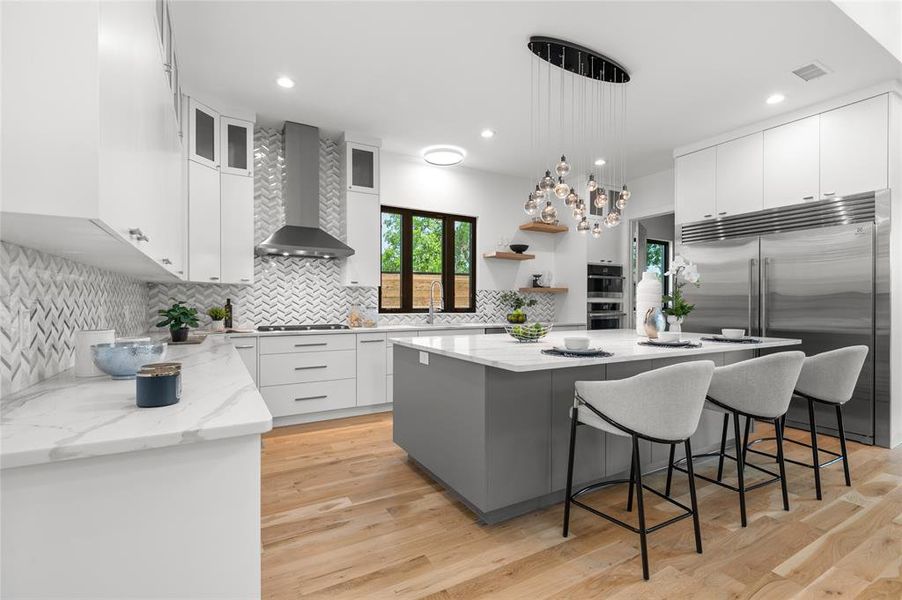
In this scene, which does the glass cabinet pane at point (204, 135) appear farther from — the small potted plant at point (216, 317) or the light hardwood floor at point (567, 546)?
the light hardwood floor at point (567, 546)

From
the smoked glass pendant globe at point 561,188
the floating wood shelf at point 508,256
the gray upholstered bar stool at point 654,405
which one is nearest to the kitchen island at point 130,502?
the gray upholstered bar stool at point 654,405

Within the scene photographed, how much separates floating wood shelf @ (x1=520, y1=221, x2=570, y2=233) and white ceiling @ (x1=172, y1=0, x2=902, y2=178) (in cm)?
182

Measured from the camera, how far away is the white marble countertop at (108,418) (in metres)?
0.88

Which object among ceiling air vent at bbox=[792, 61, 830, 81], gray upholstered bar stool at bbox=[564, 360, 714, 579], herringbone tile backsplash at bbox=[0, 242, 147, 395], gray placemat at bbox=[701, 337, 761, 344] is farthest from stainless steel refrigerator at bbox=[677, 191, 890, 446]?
herringbone tile backsplash at bbox=[0, 242, 147, 395]

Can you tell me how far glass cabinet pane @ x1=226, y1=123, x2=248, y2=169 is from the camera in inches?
160

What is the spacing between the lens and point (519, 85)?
356 cm

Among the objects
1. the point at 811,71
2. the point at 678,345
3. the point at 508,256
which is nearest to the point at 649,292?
the point at 678,345

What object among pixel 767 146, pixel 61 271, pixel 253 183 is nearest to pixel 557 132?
pixel 767 146

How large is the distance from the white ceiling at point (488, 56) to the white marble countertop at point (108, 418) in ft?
7.61

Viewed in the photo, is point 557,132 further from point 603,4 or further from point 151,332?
point 151,332

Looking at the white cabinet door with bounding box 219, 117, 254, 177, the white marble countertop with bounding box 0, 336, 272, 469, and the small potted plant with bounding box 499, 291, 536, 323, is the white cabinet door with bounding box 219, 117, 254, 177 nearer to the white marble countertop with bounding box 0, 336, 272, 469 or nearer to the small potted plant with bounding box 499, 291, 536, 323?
the white marble countertop with bounding box 0, 336, 272, 469

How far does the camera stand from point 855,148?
3658 millimetres

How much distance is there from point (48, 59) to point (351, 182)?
3.84 m

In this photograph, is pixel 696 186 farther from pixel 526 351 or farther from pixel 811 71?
pixel 526 351
